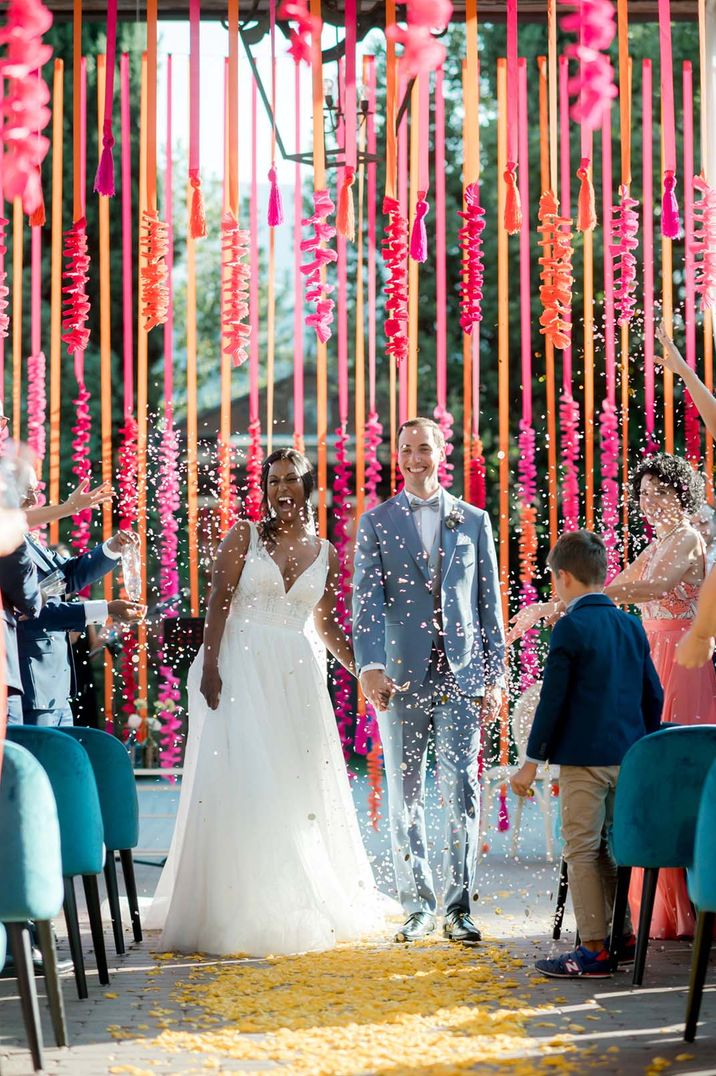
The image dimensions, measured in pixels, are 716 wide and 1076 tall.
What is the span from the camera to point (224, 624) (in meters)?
4.69

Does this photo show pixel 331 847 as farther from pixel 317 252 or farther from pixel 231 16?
pixel 231 16

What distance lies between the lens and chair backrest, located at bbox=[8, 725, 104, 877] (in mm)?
3664

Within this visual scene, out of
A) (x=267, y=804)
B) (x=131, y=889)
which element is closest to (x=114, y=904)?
(x=131, y=889)

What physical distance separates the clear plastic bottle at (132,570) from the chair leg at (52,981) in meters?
1.48

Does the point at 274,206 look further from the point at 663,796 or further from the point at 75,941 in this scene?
the point at 75,941

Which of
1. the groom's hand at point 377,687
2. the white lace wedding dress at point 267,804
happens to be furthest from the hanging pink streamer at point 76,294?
the groom's hand at point 377,687

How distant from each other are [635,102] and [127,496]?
7.90 m

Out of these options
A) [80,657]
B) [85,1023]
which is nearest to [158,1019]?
[85,1023]

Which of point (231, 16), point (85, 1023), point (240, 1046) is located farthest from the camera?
point (231, 16)

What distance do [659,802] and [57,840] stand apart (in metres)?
1.58

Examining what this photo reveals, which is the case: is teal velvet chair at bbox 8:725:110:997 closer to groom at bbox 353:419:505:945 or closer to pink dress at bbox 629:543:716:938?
groom at bbox 353:419:505:945

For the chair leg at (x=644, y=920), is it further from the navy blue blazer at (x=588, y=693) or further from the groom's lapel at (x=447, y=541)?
the groom's lapel at (x=447, y=541)

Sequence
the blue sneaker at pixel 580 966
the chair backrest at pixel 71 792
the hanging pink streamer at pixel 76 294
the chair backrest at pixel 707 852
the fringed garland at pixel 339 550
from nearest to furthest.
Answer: the chair backrest at pixel 707 852, the chair backrest at pixel 71 792, the blue sneaker at pixel 580 966, the hanging pink streamer at pixel 76 294, the fringed garland at pixel 339 550

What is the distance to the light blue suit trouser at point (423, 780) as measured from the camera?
4535 millimetres
